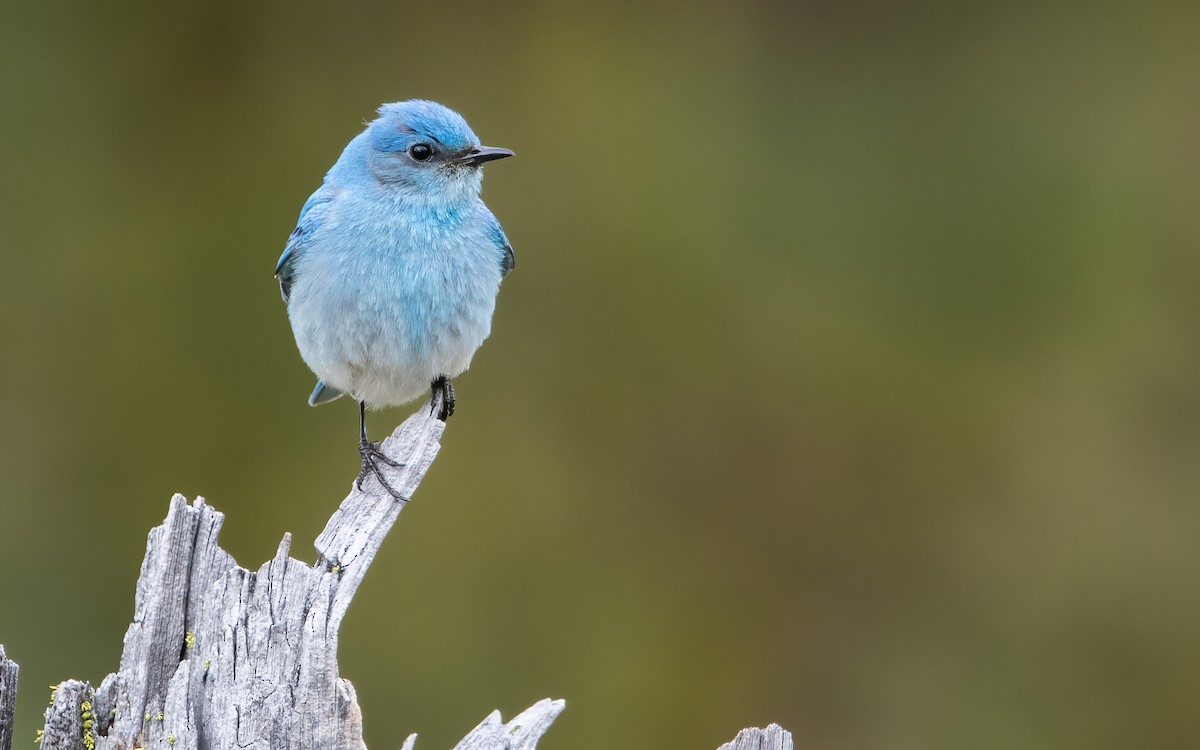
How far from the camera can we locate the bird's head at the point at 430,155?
509 cm

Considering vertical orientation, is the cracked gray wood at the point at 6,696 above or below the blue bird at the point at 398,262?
below

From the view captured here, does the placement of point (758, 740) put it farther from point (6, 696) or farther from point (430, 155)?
point (430, 155)

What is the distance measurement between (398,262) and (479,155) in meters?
0.58

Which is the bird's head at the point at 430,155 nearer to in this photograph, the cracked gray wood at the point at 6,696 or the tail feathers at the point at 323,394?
the tail feathers at the point at 323,394

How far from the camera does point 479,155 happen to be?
16.8ft

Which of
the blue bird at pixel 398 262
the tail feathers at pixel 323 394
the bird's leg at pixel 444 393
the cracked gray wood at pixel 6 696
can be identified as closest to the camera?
the cracked gray wood at pixel 6 696

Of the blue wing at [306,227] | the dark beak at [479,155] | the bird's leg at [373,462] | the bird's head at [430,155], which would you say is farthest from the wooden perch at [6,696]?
the dark beak at [479,155]

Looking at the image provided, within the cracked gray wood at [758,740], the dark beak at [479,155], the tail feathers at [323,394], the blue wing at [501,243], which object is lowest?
the cracked gray wood at [758,740]

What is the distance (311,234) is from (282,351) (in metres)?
2.90

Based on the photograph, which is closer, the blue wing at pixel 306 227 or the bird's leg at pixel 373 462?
the bird's leg at pixel 373 462

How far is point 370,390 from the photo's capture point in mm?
5160

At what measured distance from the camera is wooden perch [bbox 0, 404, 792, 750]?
141 inches

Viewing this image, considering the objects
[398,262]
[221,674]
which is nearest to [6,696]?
[221,674]

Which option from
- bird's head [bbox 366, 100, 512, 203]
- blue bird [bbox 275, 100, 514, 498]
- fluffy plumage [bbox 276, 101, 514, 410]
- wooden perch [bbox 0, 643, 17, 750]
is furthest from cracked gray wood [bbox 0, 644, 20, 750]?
bird's head [bbox 366, 100, 512, 203]
